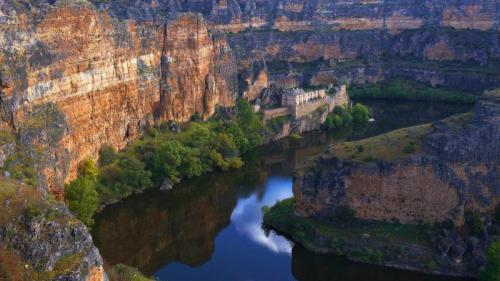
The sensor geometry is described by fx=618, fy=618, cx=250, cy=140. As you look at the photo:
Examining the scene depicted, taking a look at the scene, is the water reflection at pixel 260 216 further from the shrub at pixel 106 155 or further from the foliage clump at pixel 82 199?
the shrub at pixel 106 155

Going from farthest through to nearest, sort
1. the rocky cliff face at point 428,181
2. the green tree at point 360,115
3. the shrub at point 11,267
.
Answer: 1. the green tree at point 360,115
2. the rocky cliff face at point 428,181
3. the shrub at point 11,267

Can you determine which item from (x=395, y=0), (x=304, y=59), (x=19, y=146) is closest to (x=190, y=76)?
(x=19, y=146)

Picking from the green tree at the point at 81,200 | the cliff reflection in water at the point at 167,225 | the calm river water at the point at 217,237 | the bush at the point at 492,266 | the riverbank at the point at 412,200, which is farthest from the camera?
the cliff reflection in water at the point at 167,225

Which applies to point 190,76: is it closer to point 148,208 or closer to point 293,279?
point 148,208

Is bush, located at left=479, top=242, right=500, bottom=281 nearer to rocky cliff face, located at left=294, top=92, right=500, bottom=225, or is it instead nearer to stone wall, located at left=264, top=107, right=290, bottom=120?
rocky cliff face, located at left=294, top=92, right=500, bottom=225

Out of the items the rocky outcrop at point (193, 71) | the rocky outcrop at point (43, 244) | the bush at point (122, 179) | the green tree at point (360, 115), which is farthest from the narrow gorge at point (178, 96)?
the green tree at point (360, 115)

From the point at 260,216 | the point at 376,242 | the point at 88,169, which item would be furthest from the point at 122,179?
the point at 376,242
